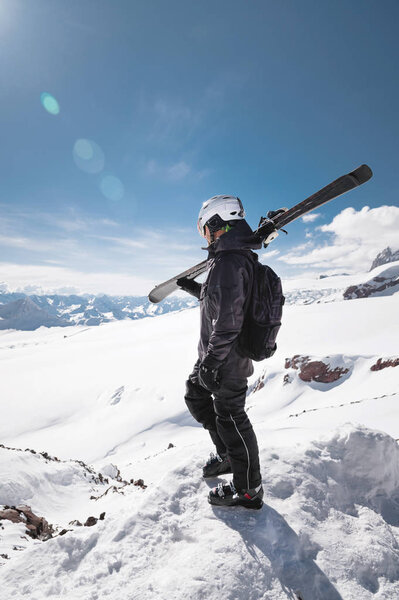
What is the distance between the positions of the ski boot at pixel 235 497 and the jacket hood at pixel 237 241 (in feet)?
8.78

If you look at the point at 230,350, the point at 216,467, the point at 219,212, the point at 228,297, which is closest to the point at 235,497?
the point at 216,467

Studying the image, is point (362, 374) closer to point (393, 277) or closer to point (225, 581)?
point (225, 581)

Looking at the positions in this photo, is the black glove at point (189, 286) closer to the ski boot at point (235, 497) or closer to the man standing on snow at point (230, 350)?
the man standing on snow at point (230, 350)

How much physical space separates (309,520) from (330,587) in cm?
63

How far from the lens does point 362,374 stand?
20328 mm

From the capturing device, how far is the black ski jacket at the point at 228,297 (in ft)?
10.0

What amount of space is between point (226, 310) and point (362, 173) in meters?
2.62

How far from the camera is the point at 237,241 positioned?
3.29 m

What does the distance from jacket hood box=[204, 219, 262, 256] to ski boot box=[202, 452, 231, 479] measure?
106 inches

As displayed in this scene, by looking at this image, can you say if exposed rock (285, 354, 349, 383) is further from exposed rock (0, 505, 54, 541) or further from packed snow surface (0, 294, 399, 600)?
exposed rock (0, 505, 54, 541)

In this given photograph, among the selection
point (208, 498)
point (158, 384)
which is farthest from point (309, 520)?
point (158, 384)

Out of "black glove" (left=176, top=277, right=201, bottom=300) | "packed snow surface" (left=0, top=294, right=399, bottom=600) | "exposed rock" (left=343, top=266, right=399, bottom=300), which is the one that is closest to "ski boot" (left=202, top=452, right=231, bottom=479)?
"packed snow surface" (left=0, top=294, right=399, bottom=600)

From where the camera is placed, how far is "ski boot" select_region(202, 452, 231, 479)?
360 centimetres

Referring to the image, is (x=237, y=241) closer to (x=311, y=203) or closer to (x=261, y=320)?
(x=261, y=320)
